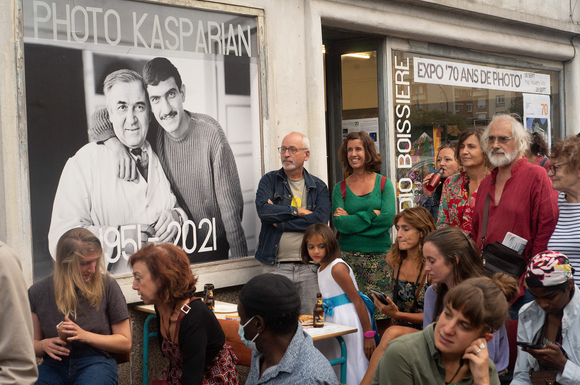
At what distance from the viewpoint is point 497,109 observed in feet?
31.5

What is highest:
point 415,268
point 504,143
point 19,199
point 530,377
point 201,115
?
point 201,115

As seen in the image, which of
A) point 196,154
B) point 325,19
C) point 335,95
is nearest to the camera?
point 196,154

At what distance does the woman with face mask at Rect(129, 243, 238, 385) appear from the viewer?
3.69m

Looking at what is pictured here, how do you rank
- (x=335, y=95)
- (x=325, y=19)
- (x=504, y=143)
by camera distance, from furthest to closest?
(x=335, y=95) → (x=325, y=19) → (x=504, y=143)

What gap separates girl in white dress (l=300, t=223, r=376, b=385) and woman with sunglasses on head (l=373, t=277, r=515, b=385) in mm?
2098

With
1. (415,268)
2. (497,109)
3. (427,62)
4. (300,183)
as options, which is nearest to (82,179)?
(300,183)

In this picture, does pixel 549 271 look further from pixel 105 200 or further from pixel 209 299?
pixel 105 200

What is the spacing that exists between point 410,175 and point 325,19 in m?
2.33

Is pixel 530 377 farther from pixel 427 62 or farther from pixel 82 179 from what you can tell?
pixel 427 62

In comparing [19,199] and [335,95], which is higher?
[335,95]

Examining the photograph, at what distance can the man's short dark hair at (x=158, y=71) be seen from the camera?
549 centimetres

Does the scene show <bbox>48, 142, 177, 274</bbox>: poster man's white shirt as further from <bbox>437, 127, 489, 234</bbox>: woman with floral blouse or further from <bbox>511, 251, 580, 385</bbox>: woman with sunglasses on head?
<bbox>511, 251, 580, 385</bbox>: woman with sunglasses on head

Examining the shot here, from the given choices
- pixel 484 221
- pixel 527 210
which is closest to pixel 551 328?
pixel 527 210

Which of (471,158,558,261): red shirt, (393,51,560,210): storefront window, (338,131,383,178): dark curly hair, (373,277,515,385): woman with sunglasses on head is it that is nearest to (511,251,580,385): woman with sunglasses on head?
(373,277,515,385): woman with sunglasses on head
